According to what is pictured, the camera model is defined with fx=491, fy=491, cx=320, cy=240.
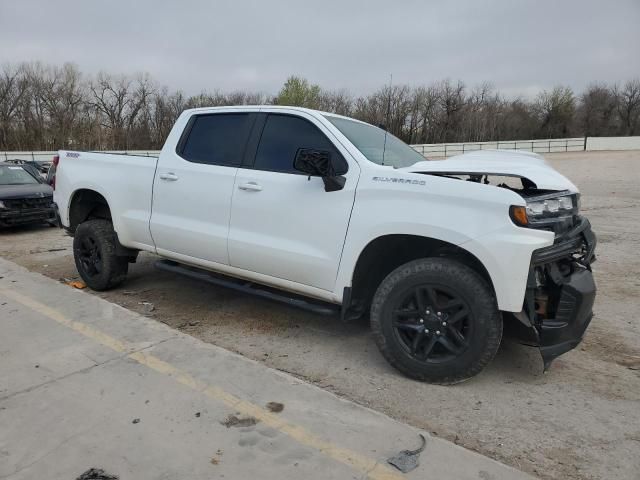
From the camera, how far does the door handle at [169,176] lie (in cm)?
465

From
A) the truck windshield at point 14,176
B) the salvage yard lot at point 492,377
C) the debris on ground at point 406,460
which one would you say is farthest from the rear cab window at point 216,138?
the truck windshield at point 14,176

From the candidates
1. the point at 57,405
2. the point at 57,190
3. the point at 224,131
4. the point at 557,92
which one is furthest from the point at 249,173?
the point at 557,92

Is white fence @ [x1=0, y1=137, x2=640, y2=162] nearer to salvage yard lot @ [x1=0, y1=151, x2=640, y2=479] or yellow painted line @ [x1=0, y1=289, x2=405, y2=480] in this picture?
salvage yard lot @ [x1=0, y1=151, x2=640, y2=479]

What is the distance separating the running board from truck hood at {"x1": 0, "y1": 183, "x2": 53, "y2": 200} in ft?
22.3

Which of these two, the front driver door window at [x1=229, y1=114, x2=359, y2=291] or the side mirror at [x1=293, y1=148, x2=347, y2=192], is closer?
the side mirror at [x1=293, y1=148, x2=347, y2=192]

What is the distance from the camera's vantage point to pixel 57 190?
19.1 ft

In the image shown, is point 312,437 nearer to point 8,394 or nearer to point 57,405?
point 57,405

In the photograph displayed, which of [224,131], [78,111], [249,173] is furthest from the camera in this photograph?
[78,111]

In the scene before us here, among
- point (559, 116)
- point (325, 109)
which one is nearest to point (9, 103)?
point (325, 109)

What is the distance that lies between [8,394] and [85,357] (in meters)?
0.62

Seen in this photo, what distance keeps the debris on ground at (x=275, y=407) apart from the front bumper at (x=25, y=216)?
8.67 metres

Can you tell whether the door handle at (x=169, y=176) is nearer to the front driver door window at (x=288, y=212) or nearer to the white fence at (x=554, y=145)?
the front driver door window at (x=288, y=212)

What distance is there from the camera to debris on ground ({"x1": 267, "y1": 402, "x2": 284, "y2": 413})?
310 cm

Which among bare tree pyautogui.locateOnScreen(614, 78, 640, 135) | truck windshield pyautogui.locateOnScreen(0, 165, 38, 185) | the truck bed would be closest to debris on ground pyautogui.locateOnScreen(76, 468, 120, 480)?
the truck bed
